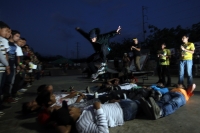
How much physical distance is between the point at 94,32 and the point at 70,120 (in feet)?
10.7

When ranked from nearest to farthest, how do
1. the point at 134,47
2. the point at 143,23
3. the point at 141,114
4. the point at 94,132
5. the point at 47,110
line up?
the point at 94,132, the point at 47,110, the point at 141,114, the point at 134,47, the point at 143,23

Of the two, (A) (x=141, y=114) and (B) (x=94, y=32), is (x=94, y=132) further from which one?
(B) (x=94, y=32)

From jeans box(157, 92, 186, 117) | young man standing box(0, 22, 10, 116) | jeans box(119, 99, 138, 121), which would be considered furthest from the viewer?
young man standing box(0, 22, 10, 116)

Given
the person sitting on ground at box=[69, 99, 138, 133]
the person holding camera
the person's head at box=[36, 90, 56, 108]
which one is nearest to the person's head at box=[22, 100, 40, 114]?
the person's head at box=[36, 90, 56, 108]

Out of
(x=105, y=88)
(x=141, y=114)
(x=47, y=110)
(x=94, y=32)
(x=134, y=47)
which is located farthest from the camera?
(x=134, y=47)

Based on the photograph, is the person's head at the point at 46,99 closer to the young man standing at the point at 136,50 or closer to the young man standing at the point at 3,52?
the young man standing at the point at 3,52

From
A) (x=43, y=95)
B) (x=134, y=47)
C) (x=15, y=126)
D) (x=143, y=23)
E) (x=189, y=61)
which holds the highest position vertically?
(x=143, y=23)

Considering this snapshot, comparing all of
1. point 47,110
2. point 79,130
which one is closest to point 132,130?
point 79,130

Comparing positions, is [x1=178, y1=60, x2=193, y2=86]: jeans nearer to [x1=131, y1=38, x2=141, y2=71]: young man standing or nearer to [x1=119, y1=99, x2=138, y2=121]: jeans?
[x1=131, y1=38, x2=141, y2=71]: young man standing

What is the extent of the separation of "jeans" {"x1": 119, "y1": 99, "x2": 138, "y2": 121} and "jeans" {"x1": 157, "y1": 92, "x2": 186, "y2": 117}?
0.45 meters

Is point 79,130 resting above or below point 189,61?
below

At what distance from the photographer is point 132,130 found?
2342 millimetres

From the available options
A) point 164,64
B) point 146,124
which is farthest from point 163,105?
point 164,64

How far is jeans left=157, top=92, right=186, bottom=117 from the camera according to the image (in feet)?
9.53
